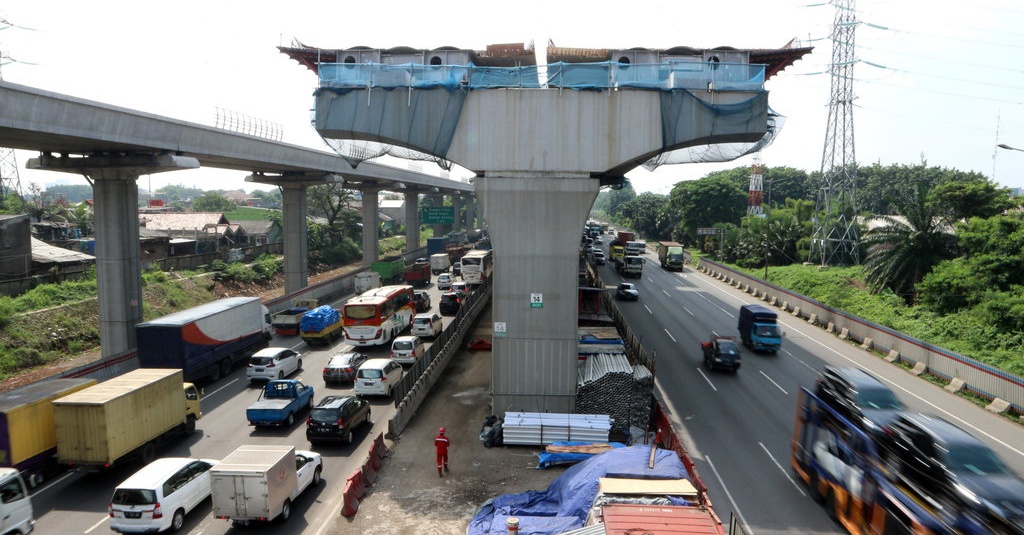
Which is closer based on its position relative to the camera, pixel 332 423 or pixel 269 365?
pixel 332 423

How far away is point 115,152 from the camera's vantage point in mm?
29359

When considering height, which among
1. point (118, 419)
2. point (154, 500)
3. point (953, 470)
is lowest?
point (154, 500)

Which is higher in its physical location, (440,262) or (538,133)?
(538,133)

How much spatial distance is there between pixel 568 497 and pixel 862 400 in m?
7.12

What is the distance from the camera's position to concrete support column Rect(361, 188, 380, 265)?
6581cm

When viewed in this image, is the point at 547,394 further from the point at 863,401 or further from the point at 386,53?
the point at 386,53

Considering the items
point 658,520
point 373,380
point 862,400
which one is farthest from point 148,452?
point 862,400

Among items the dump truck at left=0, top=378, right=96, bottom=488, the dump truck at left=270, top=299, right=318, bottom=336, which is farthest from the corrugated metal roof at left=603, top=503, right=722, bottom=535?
the dump truck at left=270, top=299, right=318, bottom=336

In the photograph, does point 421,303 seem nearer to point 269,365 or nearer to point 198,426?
point 269,365

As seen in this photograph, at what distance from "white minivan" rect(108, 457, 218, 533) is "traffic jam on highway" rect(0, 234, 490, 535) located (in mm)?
25

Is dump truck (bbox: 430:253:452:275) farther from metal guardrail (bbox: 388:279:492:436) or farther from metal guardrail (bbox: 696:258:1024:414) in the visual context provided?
metal guardrail (bbox: 696:258:1024:414)

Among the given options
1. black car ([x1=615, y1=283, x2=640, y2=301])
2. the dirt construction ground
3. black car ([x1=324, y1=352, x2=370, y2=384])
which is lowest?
the dirt construction ground

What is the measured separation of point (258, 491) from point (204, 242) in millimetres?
63406

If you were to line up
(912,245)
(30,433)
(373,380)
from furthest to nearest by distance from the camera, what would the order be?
(912,245) → (373,380) → (30,433)
